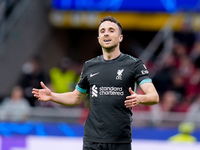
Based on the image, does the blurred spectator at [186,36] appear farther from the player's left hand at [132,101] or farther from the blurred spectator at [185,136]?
the player's left hand at [132,101]

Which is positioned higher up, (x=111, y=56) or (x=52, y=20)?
(x=52, y=20)

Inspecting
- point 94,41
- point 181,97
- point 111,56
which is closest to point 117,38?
point 111,56

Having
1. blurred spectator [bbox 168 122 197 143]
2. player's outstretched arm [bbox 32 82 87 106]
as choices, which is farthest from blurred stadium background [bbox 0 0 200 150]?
player's outstretched arm [bbox 32 82 87 106]

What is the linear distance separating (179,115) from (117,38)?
563cm

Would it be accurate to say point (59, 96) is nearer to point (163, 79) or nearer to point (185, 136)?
point (185, 136)

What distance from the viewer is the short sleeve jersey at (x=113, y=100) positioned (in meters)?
4.95

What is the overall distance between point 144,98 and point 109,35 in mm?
775

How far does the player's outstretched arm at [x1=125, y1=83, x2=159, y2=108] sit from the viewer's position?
4609 millimetres

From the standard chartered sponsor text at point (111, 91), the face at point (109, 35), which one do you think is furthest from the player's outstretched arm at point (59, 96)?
the face at point (109, 35)

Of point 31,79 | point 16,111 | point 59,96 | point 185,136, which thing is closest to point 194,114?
point 185,136

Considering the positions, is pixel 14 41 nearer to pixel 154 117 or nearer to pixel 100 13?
pixel 100 13

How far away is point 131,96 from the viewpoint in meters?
4.60

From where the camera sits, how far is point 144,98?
4699mm

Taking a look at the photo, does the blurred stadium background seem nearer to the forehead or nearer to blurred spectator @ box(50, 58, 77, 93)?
blurred spectator @ box(50, 58, 77, 93)
